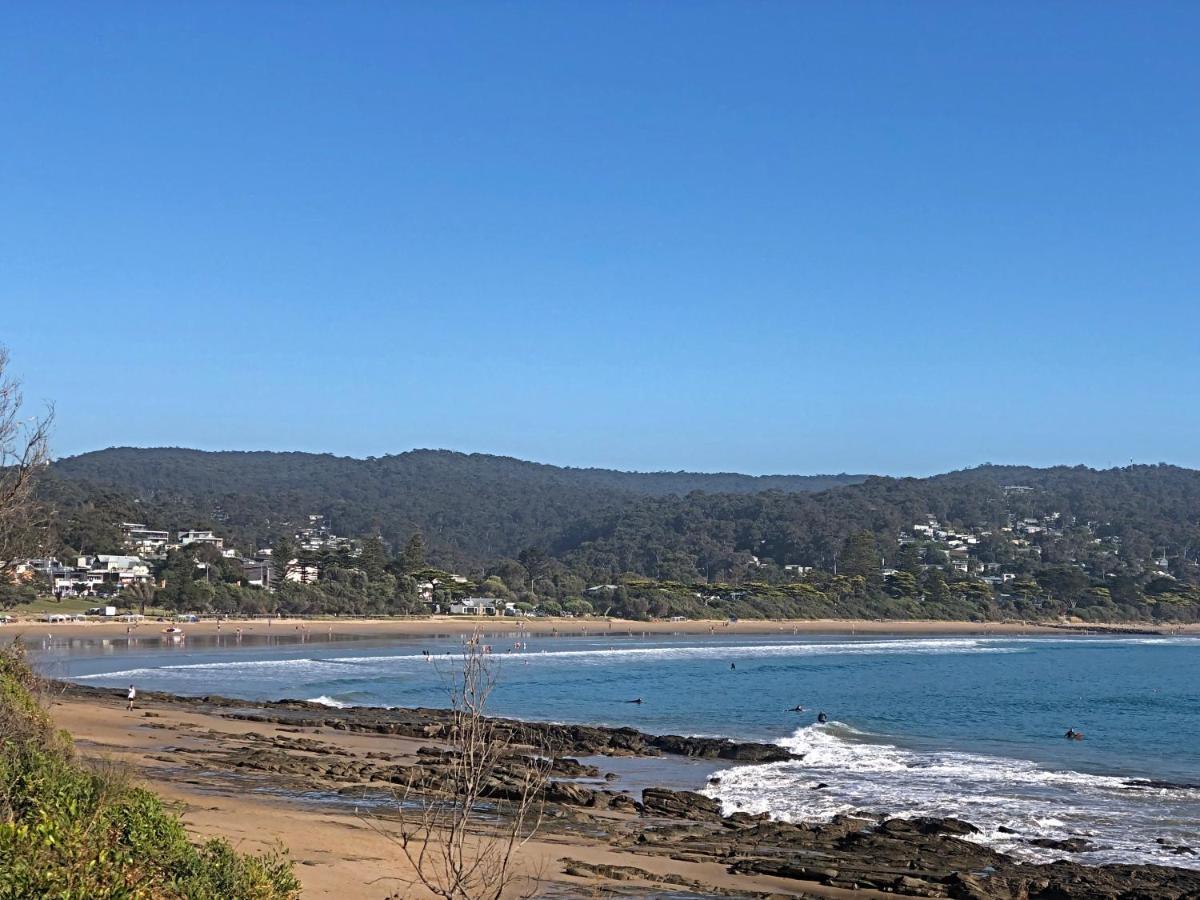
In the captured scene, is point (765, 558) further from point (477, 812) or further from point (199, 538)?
point (477, 812)

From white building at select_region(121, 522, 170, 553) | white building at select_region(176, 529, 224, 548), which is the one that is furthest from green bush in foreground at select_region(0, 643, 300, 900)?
white building at select_region(176, 529, 224, 548)

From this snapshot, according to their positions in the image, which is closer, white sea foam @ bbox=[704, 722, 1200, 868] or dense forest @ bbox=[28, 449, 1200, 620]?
white sea foam @ bbox=[704, 722, 1200, 868]

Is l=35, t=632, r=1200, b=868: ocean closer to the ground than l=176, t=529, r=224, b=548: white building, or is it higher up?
closer to the ground

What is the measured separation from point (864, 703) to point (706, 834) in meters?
28.8

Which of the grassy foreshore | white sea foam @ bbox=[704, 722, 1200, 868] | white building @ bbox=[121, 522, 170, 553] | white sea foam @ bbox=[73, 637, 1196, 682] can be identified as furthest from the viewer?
white building @ bbox=[121, 522, 170, 553]

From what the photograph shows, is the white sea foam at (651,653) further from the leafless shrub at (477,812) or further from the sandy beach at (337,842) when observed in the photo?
the leafless shrub at (477,812)

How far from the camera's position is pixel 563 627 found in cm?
10131

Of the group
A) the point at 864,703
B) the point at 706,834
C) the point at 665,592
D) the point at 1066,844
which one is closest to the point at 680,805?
the point at 706,834

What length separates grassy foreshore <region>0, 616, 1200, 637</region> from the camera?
7588cm

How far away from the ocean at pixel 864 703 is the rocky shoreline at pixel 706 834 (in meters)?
1.25

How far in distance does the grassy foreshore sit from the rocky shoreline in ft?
141

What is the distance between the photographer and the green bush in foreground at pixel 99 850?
304 inches

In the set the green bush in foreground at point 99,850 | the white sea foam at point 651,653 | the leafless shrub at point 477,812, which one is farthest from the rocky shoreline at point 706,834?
the white sea foam at point 651,653

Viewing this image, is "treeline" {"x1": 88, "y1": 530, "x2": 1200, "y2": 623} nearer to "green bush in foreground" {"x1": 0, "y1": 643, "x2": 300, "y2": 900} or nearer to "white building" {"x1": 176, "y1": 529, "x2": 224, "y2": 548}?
"white building" {"x1": 176, "y1": 529, "x2": 224, "y2": 548}
